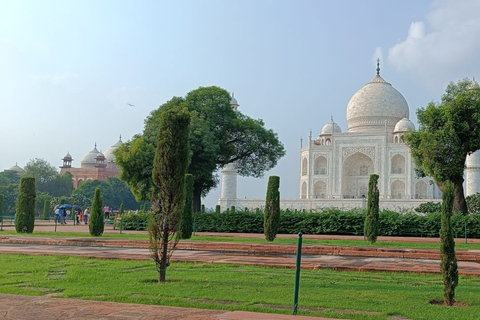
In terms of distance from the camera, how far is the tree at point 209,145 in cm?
2250

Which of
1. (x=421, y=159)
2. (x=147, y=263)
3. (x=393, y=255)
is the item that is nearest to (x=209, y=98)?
(x=421, y=159)

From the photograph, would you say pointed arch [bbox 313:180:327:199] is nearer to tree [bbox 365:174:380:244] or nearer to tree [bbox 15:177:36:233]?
tree [bbox 365:174:380:244]

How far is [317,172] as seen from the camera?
138ft

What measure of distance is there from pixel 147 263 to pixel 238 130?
17646 millimetres

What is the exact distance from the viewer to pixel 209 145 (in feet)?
75.4

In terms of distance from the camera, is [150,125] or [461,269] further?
[150,125]

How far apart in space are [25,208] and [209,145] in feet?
25.7

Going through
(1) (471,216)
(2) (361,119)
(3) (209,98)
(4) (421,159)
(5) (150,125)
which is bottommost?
(1) (471,216)

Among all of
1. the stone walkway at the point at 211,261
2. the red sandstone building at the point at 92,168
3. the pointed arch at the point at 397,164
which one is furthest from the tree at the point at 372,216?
the red sandstone building at the point at 92,168

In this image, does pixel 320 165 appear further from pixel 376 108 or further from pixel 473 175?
pixel 473 175

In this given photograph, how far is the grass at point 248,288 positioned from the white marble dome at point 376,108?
35125 mm

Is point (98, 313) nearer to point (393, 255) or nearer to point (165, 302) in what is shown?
point (165, 302)

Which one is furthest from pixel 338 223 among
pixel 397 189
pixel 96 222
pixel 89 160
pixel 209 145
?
pixel 89 160

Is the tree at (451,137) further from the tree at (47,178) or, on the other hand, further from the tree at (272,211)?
the tree at (47,178)
